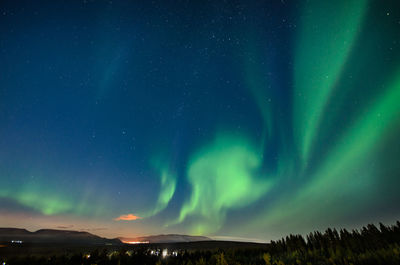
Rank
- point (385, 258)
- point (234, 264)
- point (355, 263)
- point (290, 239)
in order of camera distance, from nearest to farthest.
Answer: point (385, 258), point (355, 263), point (234, 264), point (290, 239)

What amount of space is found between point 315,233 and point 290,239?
2622 mm

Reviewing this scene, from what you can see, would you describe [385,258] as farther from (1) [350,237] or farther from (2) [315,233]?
(2) [315,233]

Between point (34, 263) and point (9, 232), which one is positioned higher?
point (9, 232)

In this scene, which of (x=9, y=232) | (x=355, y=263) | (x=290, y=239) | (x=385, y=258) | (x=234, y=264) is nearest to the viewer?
(x=385, y=258)

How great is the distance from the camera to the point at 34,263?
12688mm

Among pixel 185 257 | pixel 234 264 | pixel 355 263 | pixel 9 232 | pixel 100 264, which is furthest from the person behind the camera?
pixel 9 232

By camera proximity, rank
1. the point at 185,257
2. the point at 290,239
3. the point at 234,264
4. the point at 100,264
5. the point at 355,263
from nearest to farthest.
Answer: the point at 355,263 → the point at 234,264 → the point at 100,264 → the point at 185,257 → the point at 290,239

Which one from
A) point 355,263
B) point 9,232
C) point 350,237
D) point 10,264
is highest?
point 9,232

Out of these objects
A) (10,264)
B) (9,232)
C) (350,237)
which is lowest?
(10,264)

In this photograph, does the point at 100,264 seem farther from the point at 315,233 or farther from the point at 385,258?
the point at 315,233

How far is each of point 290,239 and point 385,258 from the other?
531 inches

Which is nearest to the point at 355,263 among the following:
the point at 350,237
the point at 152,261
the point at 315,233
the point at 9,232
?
the point at 350,237

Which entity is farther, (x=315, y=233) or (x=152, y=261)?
Answer: (x=315, y=233)

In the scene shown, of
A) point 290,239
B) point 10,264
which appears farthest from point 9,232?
point 290,239
